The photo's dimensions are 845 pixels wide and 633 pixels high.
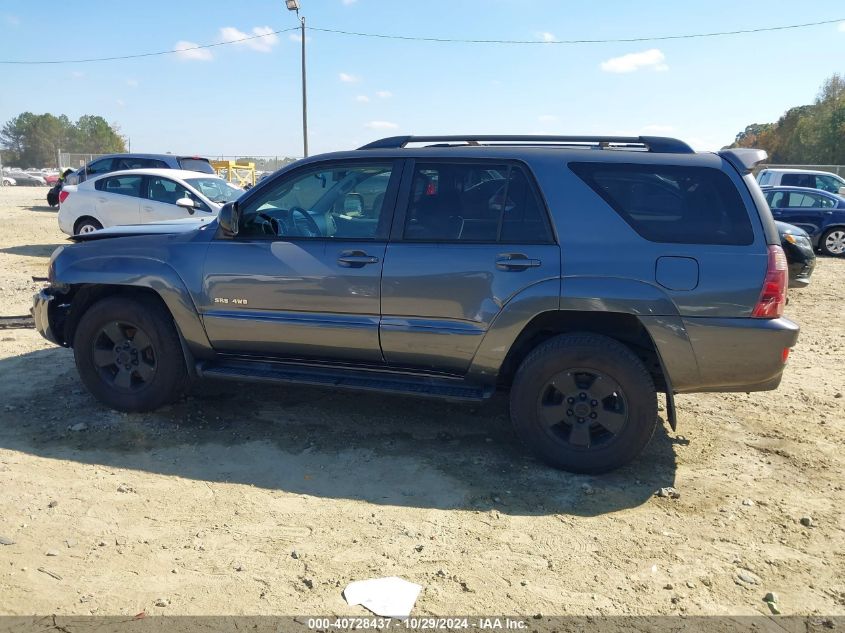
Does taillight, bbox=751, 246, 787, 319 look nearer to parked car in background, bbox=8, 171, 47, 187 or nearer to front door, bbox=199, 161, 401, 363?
front door, bbox=199, 161, 401, 363

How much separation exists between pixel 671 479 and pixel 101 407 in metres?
3.92

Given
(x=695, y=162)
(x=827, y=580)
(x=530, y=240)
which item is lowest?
(x=827, y=580)

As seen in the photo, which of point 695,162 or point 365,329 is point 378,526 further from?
point 695,162

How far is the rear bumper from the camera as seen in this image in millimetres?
3688

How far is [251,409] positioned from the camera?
4969 mm

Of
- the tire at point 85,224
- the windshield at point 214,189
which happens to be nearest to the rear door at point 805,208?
the windshield at point 214,189

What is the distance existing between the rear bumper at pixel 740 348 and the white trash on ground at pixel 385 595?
2.04 metres

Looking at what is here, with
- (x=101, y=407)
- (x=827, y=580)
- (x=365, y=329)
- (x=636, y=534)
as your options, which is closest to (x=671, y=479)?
(x=636, y=534)

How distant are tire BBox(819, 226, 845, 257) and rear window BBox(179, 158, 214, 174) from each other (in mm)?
14203

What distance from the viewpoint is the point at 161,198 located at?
11391mm

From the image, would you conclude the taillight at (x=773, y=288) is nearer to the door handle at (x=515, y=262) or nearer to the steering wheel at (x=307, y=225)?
the door handle at (x=515, y=262)

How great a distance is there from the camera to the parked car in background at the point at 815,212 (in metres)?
14.8

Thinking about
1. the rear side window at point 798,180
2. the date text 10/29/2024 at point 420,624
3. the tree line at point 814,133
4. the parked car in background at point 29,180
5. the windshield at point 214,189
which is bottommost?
the date text 10/29/2024 at point 420,624

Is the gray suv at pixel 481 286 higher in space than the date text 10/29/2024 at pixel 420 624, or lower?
higher
